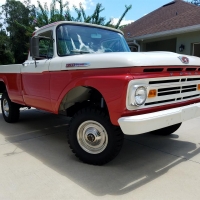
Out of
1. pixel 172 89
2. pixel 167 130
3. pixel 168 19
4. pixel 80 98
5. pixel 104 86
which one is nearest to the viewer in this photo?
pixel 104 86

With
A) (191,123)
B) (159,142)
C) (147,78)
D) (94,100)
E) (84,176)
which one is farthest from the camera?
(191,123)

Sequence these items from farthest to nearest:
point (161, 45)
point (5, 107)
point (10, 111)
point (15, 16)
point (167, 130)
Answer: point (15, 16), point (161, 45), point (5, 107), point (10, 111), point (167, 130)

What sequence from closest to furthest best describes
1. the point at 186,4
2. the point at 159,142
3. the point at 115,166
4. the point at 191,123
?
the point at 115,166
the point at 159,142
the point at 191,123
the point at 186,4

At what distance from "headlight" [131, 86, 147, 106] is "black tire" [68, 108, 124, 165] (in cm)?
50

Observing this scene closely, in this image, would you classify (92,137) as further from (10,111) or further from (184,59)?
(10,111)

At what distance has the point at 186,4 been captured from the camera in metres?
14.4

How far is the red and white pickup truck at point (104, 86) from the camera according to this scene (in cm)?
254

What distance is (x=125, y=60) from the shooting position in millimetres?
2527

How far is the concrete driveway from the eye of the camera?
8.11ft

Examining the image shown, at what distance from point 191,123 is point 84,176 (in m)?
3.42

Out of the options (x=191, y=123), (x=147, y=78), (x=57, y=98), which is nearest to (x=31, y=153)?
(x=57, y=98)

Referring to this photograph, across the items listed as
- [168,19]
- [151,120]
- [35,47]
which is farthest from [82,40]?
[168,19]

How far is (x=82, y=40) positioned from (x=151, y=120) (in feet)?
6.39

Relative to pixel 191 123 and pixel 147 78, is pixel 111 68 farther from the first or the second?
pixel 191 123
